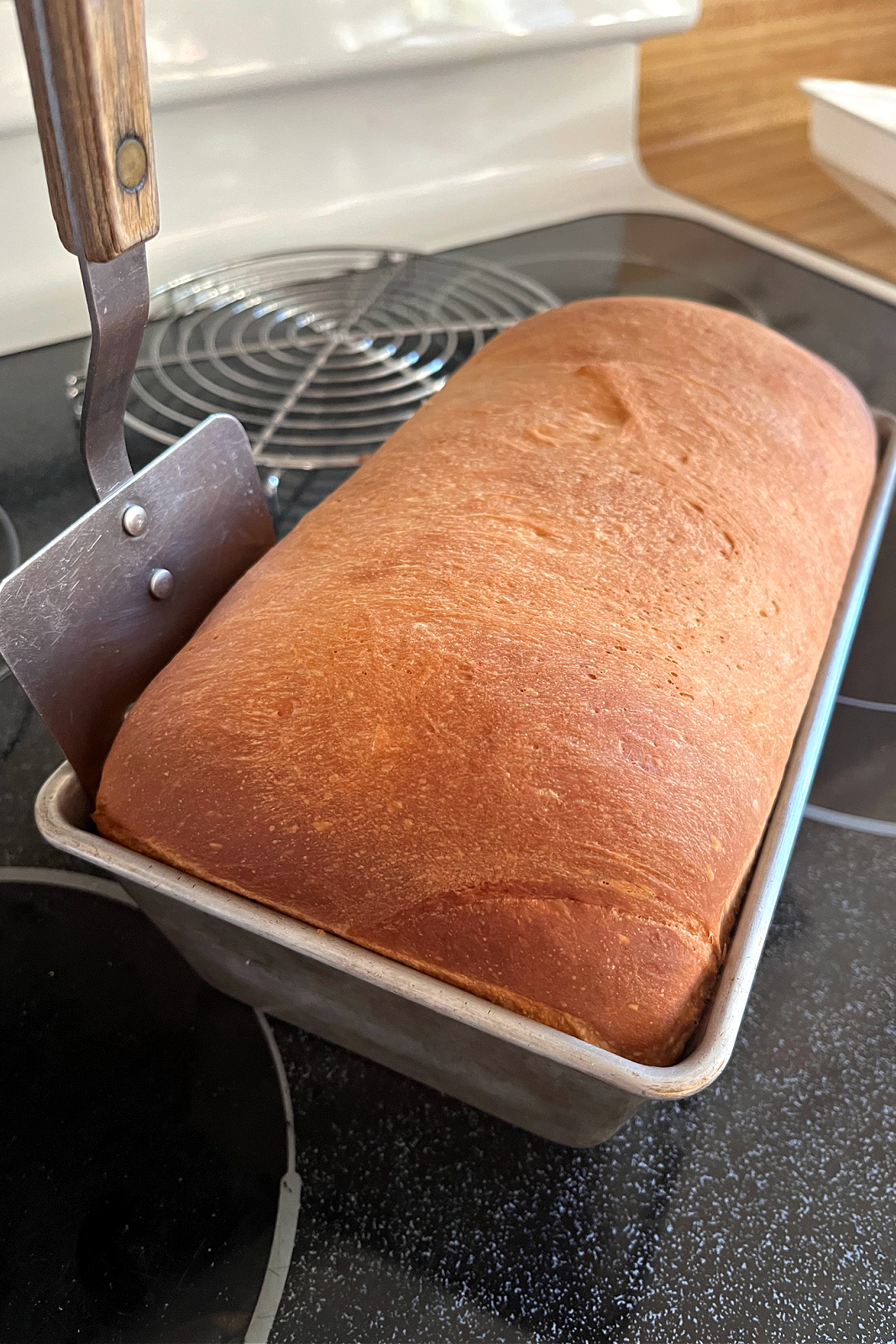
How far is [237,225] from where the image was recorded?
1131mm

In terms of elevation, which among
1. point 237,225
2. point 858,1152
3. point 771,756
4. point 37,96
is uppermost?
point 37,96

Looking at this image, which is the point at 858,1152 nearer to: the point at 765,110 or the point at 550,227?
the point at 550,227

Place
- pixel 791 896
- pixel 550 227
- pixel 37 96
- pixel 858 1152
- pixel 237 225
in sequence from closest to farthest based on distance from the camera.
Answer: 1. pixel 37 96
2. pixel 858 1152
3. pixel 791 896
4. pixel 237 225
5. pixel 550 227

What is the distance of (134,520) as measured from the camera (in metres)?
0.46

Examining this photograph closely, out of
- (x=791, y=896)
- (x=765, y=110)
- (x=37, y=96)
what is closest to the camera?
(x=37, y=96)

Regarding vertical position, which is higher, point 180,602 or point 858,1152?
point 180,602

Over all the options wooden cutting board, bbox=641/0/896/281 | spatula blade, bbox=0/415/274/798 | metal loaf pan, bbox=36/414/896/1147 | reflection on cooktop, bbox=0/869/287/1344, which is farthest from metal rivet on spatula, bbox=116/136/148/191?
wooden cutting board, bbox=641/0/896/281

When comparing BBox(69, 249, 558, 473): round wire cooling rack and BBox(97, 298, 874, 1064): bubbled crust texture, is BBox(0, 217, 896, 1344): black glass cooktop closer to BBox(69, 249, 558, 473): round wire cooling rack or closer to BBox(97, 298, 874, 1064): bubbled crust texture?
BBox(97, 298, 874, 1064): bubbled crust texture

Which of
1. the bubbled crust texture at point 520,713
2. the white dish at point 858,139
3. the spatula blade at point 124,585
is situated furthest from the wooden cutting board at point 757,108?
the spatula blade at point 124,585

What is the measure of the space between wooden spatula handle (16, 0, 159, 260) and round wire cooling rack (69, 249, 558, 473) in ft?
1.32

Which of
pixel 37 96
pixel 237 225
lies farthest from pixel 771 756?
pixel 237 225

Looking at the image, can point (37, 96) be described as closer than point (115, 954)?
Yes

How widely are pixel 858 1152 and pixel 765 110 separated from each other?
1.54 meters

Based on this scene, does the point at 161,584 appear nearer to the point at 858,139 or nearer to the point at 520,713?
the point at 520,713
